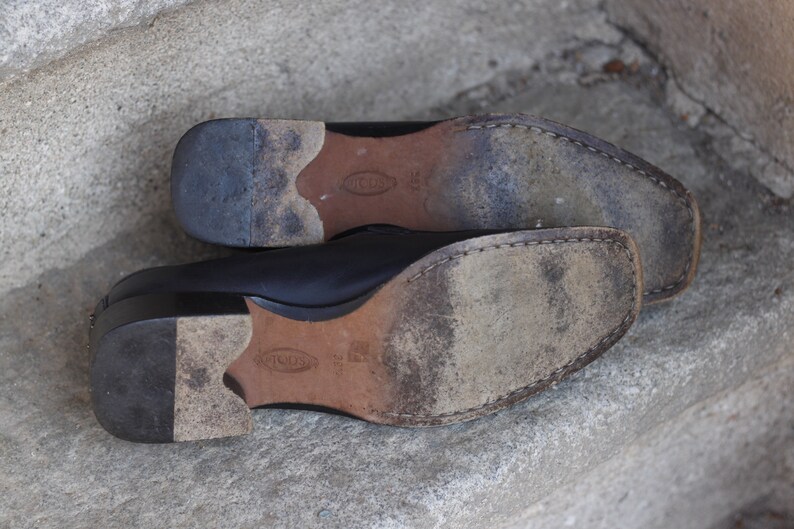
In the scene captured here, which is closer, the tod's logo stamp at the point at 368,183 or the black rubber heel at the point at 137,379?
the black rubber heel at the point at 137,379

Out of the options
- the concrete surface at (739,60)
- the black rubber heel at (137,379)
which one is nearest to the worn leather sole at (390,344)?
the black rubber heel at (137,379)

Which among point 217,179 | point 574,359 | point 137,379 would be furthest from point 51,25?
point 574,359

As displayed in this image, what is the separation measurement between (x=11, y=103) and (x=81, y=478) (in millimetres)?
525

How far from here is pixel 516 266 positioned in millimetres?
1133

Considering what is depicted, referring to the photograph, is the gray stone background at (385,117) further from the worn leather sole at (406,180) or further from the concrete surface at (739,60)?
the worn leather sole at (406,180)

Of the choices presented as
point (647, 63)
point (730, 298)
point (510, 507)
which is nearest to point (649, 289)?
point (730, 298)

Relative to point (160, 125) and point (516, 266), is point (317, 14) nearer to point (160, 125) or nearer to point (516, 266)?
point (160, 125)

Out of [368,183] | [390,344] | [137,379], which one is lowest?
[137,379]

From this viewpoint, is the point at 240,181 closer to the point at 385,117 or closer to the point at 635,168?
the point at 385,117

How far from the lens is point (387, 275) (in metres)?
1.13

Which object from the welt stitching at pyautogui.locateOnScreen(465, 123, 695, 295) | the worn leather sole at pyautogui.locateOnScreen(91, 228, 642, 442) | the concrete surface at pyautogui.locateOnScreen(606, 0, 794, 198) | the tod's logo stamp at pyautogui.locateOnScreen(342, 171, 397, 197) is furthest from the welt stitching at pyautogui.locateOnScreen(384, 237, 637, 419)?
the concrete surface at pyautogui.locateOnScreen(606, 0, 794, 198)

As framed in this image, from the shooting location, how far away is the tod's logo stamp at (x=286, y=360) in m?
1.15

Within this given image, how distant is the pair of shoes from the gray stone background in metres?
0.07

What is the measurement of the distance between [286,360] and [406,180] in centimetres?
33
